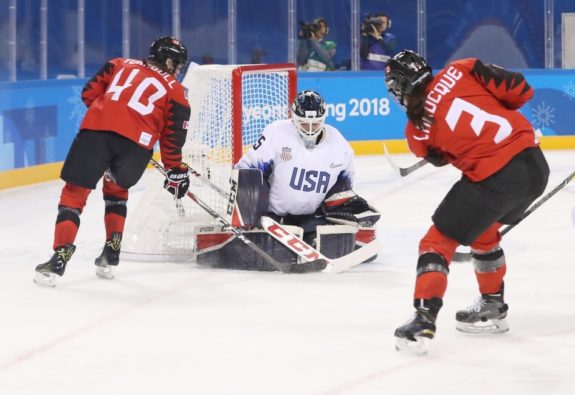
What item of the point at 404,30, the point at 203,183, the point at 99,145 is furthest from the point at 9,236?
the point at 404,30

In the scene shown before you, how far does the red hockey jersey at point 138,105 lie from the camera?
4680mm

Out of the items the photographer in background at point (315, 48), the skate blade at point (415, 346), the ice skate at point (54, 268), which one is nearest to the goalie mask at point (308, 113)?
the ice skate at point (54, 268)

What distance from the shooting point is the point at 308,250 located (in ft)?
16.2

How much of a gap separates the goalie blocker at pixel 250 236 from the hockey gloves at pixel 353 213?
38mm

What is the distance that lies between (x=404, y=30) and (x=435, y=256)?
8.19 m

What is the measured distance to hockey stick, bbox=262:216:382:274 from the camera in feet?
16.0

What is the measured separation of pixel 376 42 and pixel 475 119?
675 centimetres

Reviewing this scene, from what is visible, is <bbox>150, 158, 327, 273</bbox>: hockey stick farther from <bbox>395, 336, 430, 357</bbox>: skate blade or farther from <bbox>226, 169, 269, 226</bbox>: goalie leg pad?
<bbox>395, 336, 430, 357</bbox>: skate blade

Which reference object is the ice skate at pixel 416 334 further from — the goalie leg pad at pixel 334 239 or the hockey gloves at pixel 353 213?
the hockey gloves at pixel 353 213

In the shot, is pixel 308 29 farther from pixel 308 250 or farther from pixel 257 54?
pixel 308 250

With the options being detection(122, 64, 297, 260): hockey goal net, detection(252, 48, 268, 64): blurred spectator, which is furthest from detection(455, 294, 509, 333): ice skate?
detection(252, 48, 268, 64): blurred spectator

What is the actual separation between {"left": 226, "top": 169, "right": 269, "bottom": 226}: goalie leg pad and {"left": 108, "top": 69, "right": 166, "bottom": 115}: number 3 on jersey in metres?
0.52

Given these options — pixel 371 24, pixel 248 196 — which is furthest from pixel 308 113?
pixel 371 24

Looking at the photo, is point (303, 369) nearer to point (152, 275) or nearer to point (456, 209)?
point (456, 209)
